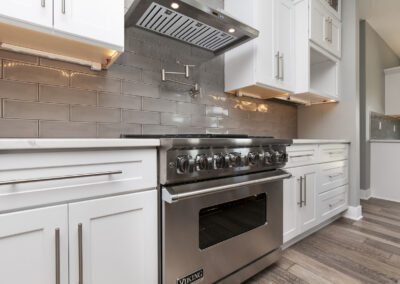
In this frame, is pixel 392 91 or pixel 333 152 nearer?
pixel 333 152

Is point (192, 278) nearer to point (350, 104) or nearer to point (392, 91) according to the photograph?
point (350, 104)

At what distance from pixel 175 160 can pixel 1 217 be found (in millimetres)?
583

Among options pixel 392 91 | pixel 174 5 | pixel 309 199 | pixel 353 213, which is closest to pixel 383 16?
pixel 392 91

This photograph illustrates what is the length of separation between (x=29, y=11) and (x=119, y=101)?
0.62m

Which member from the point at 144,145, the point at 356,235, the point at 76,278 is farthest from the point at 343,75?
the point at 76,278

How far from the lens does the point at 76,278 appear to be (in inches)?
30.7

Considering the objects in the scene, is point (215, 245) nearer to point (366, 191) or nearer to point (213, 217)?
point (213, 217)

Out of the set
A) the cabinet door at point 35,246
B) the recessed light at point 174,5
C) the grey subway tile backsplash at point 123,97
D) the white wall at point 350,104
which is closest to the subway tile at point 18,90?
the grey subway tile backsplash at point 123,97

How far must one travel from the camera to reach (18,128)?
112 cm

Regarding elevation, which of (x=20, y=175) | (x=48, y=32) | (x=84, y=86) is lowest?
(x=20, y=175)

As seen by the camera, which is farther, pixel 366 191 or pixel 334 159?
pixel 366 191

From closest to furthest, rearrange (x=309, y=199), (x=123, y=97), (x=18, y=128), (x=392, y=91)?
(x=18, y=128), (x=123, y=97), (x=309, y=199), (x=392, y=91)

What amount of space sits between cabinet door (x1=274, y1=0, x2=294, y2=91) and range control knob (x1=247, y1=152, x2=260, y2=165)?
3.17ft

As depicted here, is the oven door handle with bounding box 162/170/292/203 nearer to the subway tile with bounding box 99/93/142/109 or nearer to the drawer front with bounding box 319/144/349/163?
the subway tile with bounding box 99/93/142/109
